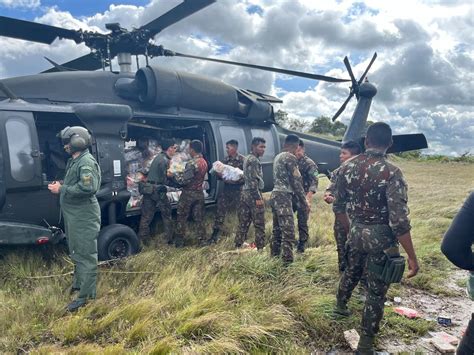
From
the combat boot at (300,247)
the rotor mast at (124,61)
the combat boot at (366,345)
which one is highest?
the rotor mast at (124,61)

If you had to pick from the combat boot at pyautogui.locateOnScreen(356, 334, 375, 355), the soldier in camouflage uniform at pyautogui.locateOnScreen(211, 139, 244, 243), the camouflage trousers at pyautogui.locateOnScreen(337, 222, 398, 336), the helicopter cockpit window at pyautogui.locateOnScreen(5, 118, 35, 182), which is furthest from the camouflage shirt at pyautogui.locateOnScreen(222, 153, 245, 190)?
the combat boot at pyautogui.locateOnScreen(356, 334, 375, 355)

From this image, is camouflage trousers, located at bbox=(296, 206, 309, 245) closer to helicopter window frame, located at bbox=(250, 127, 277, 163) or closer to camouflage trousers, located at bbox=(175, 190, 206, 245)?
camouflage trousers, located at bbox=(175, 190, 206, 245)

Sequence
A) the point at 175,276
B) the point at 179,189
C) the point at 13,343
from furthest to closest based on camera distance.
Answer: the point at 179,189 → the point at 175,276 → the point at 13,343

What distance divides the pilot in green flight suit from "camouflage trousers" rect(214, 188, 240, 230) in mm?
2861

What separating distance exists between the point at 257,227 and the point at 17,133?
11.1ft

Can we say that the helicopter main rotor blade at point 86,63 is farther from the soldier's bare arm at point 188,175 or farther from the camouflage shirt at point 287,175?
the camouflage shirt at point 287,175

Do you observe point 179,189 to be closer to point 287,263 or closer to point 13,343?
point 287,263

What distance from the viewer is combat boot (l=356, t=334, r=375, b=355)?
3.30 meters

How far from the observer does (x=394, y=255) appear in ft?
10.8

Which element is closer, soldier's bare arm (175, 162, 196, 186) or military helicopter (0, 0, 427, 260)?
military helicopter (0, 0, 427, 260)

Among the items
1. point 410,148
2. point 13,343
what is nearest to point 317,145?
point 410,148

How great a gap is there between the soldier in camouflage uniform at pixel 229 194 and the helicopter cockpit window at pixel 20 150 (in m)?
2.87

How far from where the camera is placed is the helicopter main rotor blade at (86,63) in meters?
7.13

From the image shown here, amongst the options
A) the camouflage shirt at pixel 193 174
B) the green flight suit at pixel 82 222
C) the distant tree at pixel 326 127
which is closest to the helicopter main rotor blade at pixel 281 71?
the camouflage shirt at pixel 193 174
